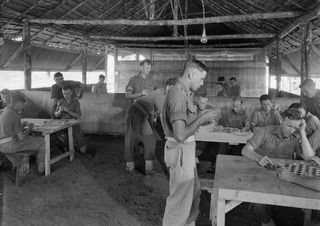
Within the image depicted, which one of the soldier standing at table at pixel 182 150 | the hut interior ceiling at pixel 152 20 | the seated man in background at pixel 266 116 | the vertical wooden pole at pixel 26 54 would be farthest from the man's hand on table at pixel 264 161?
the vertical wooden pole at pixel 26 54

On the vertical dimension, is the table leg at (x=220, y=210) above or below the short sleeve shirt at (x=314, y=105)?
below

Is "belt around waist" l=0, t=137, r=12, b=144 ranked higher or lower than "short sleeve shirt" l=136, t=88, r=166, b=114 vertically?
lower

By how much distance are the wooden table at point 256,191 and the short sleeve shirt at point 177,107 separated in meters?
0.62

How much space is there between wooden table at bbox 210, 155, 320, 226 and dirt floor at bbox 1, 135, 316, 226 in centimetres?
131

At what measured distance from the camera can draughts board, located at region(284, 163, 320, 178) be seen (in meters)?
2.74

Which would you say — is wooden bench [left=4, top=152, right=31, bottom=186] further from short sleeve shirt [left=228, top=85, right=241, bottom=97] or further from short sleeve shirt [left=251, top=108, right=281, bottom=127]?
short sleeve shirt [left=228, top=85, right=241, bottom=97]

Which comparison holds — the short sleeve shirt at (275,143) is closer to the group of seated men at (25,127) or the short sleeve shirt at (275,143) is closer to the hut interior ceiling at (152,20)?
the group of seated men at (25,127)

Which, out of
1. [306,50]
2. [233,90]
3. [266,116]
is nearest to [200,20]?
[233,90]

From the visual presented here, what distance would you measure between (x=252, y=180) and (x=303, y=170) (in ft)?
2.12

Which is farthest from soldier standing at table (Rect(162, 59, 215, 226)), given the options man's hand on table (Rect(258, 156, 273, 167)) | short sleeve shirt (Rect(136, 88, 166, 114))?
short sleeve shirt (Rect(136, 88, 166, 114))

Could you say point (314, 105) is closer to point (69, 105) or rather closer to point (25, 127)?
point (69, 105)

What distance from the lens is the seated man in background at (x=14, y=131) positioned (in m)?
4.73

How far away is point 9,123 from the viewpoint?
4.72 metres

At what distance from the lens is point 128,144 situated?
5629mm
